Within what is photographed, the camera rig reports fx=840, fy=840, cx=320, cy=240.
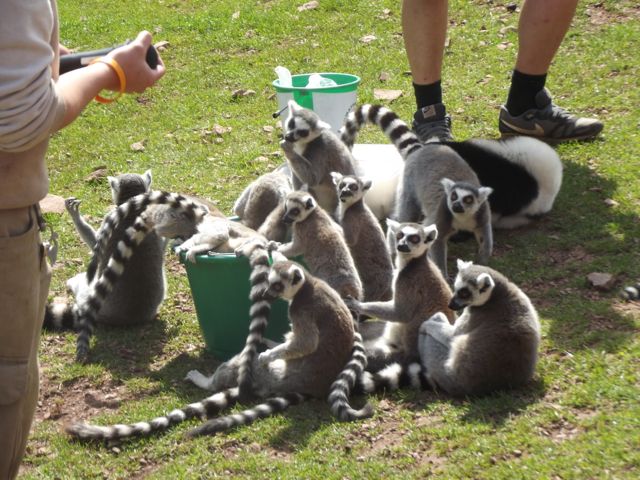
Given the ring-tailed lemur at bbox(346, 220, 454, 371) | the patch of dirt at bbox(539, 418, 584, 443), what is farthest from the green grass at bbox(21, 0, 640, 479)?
the ring-tailed lemur at bbox(346, 220, 454, 371)

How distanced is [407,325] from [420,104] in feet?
8.12

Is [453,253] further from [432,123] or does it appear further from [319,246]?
[319,246]

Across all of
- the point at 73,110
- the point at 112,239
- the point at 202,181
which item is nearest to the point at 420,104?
the point at 202,181

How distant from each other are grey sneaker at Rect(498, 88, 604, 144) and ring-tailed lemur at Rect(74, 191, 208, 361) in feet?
8.56

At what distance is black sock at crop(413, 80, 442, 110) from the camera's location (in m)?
6.12

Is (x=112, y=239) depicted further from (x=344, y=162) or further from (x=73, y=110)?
(x=73, y=110)

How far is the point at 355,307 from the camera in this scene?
434cm

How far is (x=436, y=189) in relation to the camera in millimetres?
5332

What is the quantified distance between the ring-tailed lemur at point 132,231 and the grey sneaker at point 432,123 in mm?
1929

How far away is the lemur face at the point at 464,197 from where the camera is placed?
4.95 metres

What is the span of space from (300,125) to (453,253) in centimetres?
132

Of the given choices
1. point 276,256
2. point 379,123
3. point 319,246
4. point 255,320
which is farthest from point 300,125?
point 255,320

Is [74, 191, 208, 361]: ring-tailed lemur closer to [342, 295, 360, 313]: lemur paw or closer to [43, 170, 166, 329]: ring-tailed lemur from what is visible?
[43, 170, 166, 329]: ring-tailed lemur

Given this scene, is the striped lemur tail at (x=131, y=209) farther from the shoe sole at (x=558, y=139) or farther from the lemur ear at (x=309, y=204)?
the shoe sole at (x=558, y=139)
